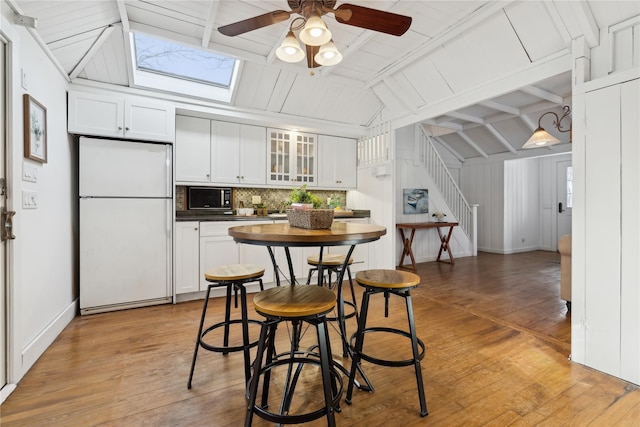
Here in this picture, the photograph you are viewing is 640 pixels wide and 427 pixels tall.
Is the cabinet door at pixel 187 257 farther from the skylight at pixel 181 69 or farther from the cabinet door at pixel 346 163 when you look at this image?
the cabinet door at pixel 346 163

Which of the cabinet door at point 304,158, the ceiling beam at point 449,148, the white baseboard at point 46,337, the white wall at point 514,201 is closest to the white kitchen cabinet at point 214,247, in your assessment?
the white baseboard at point 46,337

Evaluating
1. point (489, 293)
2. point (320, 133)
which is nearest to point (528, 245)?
point (489, 293)

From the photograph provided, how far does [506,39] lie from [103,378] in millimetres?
4070

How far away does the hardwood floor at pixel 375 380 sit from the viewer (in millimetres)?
1634

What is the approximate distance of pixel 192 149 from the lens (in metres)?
3.89

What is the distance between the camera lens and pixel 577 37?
86.2 inches

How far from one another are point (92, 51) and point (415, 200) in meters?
5.53

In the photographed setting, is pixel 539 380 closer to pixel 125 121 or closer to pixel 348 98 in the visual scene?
pixel 348 98

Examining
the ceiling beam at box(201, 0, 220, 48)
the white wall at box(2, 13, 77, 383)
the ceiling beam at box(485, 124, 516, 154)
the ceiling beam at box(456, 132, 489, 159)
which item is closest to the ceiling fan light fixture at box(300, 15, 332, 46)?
the ceiling beam at box(201, 0, 220, 48)

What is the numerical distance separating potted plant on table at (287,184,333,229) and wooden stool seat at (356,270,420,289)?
0.39m

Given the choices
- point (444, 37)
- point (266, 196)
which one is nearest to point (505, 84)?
point (444, 37)

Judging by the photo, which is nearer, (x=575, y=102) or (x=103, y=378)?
(x=103, y=378)

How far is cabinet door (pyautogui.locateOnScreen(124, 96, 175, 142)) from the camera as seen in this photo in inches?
128

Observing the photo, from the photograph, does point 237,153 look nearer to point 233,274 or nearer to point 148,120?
point 148,120
